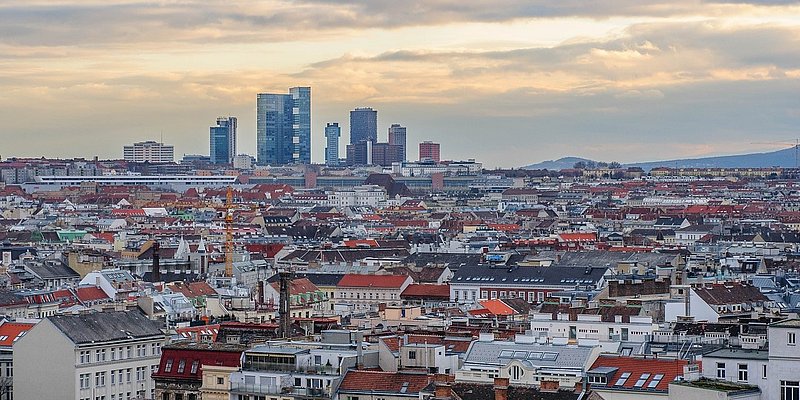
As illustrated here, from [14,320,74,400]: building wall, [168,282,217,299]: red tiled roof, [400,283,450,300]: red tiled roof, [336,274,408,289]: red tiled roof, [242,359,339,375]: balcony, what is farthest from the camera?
[336,274,408,289]: red tiled roof

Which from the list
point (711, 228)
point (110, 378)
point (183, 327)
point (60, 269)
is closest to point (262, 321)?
point (183, 327)

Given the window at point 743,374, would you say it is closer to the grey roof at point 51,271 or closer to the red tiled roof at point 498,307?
the red tiled roof at point 498,307

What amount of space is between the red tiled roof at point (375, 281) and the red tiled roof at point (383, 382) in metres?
55.2

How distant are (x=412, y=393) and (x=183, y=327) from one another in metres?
25.0

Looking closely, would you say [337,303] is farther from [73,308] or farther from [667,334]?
[667,334]

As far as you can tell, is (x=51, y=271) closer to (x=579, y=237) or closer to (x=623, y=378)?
(x=623, y=378)

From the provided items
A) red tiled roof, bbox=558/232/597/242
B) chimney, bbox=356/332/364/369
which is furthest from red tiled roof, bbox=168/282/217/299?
red tiled roof, bbox=558/232/597/242

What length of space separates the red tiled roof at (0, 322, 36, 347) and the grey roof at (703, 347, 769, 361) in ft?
80.3

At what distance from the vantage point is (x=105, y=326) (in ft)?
198

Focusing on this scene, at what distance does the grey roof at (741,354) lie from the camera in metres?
44.1

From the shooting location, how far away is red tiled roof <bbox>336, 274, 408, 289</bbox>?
106 meters

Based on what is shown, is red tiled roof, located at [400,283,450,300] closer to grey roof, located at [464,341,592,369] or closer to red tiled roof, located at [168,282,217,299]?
red tiled roof, located at [168,282,217,299]

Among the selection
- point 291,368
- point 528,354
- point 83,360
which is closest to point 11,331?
point 83,360

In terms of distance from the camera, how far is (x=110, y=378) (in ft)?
195
